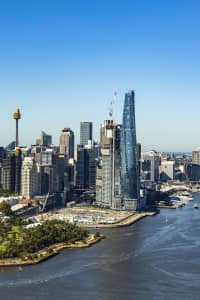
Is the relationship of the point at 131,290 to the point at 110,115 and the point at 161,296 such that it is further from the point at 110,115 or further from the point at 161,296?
the point at 110,115

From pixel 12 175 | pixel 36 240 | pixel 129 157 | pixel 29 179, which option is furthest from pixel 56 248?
pixel 12 175

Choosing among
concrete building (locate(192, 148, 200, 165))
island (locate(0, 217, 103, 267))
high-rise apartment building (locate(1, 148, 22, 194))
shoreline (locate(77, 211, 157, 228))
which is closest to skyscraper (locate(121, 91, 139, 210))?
shoreline (locate(77, 211, 157, 228))

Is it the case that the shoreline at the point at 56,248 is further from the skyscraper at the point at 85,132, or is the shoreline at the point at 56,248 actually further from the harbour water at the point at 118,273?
the skyscraper at the point at 85,132

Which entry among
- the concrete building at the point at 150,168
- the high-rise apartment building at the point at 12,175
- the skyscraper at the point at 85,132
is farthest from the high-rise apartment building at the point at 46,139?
the high-rise apartment building at the point at 12,175

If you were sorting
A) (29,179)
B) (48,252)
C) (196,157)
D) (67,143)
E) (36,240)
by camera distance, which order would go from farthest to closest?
(196,157), (67,143), (29,179), (36,240), (48,252)

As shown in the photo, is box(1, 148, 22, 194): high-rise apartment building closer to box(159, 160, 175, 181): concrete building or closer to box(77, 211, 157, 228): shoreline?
box(77, 211, 157, 228): shoreline

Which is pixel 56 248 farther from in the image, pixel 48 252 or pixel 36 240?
pixel 48 252

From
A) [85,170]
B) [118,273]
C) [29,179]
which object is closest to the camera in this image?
[118,273]
